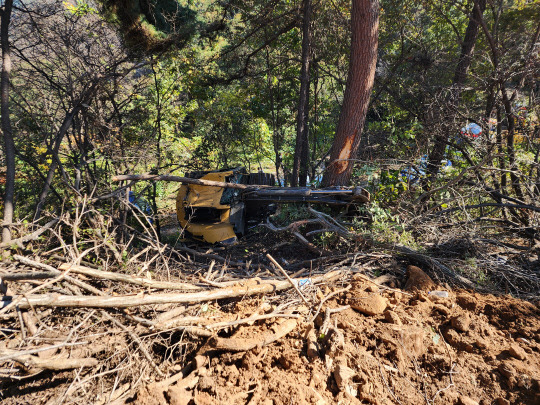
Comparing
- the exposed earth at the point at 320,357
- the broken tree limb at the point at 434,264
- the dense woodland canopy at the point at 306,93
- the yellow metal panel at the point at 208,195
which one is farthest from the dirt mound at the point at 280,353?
the yellow metal panel at the point at 208,195

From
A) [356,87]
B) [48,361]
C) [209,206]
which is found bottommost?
[48,361]

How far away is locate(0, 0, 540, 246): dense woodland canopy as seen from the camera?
5.48 metres

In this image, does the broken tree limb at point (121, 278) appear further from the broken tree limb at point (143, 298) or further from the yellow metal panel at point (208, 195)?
the yellow metal panel at point (208, 195)

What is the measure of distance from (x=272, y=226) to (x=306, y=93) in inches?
186

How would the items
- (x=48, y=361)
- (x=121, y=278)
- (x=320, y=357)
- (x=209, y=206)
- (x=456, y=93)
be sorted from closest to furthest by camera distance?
(x=48, y=361) → (x=320, y=357) → (x=121, y=278) → (x=456, y=93) → (x=209, y=206)

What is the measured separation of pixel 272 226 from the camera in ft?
19.2

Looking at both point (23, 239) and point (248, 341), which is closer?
point (248, 341)

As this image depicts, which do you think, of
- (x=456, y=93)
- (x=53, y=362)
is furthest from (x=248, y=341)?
(x=456, y=93)

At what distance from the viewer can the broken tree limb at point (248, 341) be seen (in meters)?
2.69

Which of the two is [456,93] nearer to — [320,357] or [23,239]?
[320,357]

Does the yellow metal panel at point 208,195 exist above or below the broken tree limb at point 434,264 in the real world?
above

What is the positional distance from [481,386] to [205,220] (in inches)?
242

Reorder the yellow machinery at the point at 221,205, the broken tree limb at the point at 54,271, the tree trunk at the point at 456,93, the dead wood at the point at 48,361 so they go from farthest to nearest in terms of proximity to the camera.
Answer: the yellow machinery at the point at 221,205, the tree trunk at the point at 456,93, the broken tree limb at the point at 54,271, the dead wood at the point at 48,361

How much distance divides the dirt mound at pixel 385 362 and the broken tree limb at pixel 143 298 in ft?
1.58
